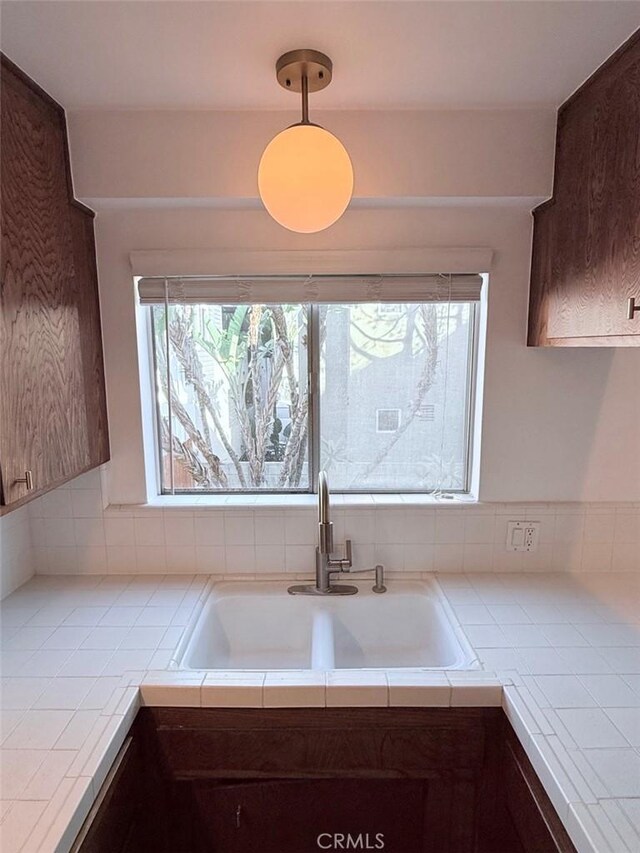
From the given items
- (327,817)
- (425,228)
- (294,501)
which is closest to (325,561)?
(294,501)

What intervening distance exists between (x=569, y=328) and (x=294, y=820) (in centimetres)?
136

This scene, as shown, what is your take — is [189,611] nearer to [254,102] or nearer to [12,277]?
[12,277]

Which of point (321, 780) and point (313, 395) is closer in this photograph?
point (321, 780)

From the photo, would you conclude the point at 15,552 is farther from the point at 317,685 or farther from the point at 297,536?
the point at 317,685

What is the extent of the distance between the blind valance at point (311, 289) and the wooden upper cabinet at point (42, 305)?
252 millimetres

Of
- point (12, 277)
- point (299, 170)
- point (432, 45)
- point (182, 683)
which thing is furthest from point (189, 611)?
point (432, 45)

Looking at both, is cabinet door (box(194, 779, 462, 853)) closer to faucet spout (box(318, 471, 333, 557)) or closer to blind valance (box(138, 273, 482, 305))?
faucet spout (box(318, 471, 333, 557))

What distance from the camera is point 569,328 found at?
4.14 ft

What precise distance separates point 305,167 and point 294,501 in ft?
3.34

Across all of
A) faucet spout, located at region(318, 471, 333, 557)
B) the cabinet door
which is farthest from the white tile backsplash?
the cabinet door

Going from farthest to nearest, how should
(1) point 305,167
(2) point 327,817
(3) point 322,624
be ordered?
(3) point 322,624 < (2) point 327,817 < (1) point 305,167

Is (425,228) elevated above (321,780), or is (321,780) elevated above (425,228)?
(425,228)

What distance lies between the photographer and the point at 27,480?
3.65 feet
